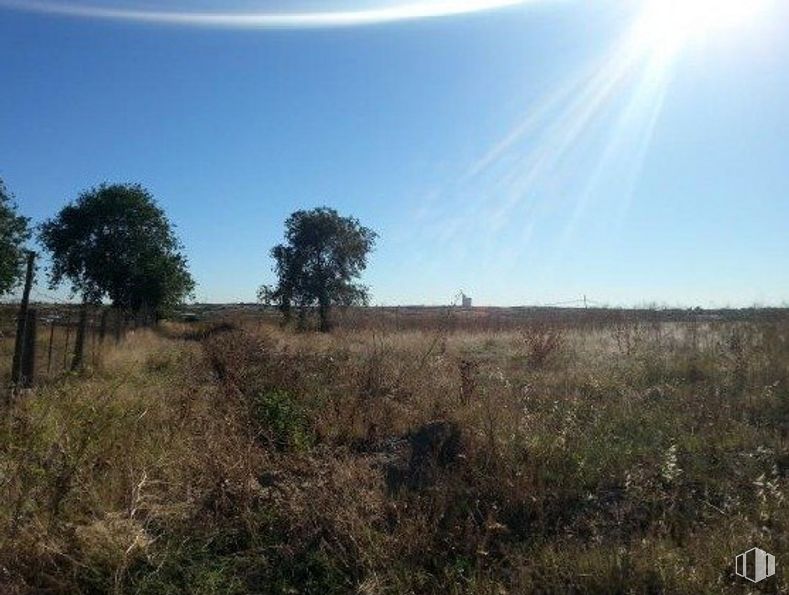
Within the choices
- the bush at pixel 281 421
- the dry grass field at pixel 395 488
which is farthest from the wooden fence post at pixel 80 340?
the bush at pixel 281 421

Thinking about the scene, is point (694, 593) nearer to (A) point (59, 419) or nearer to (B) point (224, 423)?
(B) point (224, 423)

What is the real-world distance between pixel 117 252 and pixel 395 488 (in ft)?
110

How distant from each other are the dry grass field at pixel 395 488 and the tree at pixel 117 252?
28371 mm

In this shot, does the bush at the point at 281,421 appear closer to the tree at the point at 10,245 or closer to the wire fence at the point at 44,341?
the wire fence at the point at 44,341

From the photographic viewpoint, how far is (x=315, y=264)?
36.0 meters

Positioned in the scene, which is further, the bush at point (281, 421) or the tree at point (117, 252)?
the tree at point (117, 252)

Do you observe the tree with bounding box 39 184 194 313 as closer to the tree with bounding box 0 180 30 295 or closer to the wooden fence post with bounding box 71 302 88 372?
the tree with bounding box 0 180 30 295

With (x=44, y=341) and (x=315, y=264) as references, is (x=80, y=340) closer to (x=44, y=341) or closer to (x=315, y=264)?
(x=44, y=341)

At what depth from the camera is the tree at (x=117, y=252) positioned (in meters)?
34.7

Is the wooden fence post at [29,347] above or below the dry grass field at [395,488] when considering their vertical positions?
above

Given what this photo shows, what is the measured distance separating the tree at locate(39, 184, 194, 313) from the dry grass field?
28371 millimetres

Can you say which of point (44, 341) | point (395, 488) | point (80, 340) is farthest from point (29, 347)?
point (44, 341)

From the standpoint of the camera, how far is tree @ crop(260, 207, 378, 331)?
35.7m

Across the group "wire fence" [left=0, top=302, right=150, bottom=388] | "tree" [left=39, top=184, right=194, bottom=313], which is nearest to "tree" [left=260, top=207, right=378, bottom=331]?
"tree" [left=39, top=184, right=194, bottom=313]
